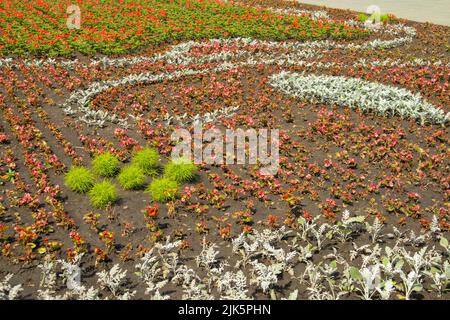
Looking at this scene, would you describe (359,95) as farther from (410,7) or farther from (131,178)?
(410,7)

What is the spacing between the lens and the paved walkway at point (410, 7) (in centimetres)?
2293

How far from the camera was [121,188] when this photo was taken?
853 centimetres

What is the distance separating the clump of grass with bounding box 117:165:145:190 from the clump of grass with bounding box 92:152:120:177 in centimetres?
33

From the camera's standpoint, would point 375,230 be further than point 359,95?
No

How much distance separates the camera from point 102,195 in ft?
26.0

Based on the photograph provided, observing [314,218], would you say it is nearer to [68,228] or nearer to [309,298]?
[309,298]

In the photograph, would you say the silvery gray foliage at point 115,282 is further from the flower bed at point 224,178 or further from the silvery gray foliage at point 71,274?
the silvery gray foliage at point 71,274

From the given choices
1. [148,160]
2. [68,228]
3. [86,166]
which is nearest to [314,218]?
[148,160]

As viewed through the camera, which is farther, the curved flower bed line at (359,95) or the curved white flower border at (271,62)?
the curved white flower border at (271,62)

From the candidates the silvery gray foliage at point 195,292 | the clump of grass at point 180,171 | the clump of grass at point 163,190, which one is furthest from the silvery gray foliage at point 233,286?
the clump of grass at point 180,171

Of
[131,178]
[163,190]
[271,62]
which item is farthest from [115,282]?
[271,62]

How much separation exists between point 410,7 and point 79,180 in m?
→ 25.2

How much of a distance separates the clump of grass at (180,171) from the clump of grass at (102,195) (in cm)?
123

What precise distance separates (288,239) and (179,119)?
523 cm
